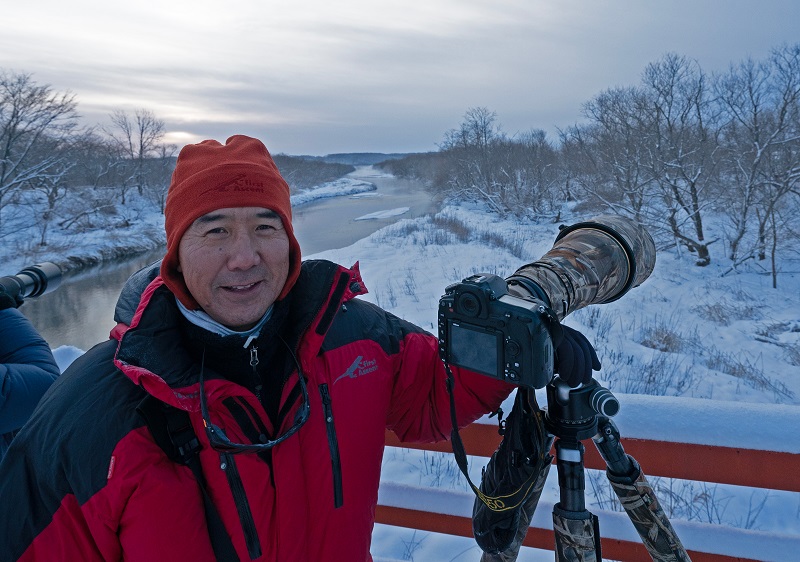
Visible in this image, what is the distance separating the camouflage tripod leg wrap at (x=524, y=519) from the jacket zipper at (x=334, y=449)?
0.39m

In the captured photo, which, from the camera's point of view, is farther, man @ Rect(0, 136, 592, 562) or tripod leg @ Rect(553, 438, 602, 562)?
tripod leg @ Rect(553, 438, 602, 562)

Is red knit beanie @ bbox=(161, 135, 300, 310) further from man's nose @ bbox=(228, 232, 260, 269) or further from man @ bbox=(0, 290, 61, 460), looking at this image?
man @ bbox=(0, 290, 61, 460)

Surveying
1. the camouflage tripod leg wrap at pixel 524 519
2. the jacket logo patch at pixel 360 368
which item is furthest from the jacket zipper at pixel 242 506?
the camouflage tripod leg wrap at pixel 524 519

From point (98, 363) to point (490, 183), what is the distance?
3171 cm

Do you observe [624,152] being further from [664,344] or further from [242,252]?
[242,252]

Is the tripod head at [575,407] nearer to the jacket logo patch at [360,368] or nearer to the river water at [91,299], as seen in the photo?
the jacket logo patch at [360,368]

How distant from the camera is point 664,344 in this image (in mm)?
8398

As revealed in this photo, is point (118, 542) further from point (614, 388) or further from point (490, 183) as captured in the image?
point (490, 183)

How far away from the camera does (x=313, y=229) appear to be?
25.3m

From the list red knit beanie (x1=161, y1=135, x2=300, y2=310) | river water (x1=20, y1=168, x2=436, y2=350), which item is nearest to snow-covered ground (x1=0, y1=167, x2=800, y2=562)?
red knit beanie (x1=161, y1=135, x2=300, y2=310)

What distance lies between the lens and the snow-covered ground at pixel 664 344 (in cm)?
146

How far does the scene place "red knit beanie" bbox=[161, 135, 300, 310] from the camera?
1.15 meters

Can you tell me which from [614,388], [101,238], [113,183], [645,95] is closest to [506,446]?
[614,388]

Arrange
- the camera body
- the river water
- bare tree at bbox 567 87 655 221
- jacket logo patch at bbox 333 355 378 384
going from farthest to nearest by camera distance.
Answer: bare tree at bbox 567 87 655 221 < the river water < jacket logo patch at bbox 333 355 378 384 < the camera body
